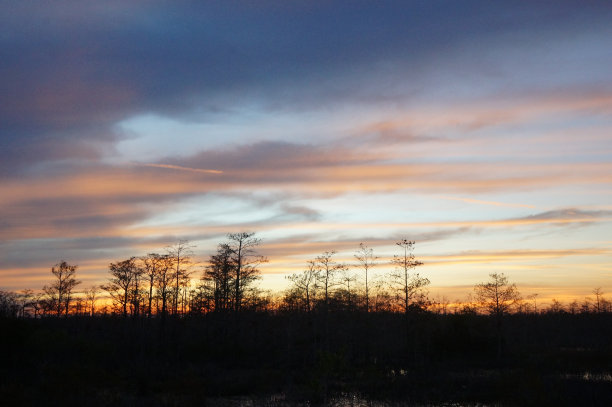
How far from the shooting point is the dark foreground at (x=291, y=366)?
25281mm

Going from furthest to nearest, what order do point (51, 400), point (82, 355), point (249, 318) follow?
point (249, 318)
point (82, 355)
point (51, 400)

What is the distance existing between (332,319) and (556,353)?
2794 cm

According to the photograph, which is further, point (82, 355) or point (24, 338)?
point (82, 355)

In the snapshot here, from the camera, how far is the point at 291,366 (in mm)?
46812

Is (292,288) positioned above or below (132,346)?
above

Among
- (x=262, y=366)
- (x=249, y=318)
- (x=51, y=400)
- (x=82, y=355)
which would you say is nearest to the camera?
(x=51, y=400)

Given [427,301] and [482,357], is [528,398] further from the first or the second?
[482,357]

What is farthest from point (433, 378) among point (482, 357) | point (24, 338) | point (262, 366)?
point (24, 338)

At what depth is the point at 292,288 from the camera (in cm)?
6544

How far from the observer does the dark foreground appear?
25281mm

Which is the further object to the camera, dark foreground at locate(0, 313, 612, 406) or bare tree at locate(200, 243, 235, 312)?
bare tree at locate(200, 243, 235, 312)

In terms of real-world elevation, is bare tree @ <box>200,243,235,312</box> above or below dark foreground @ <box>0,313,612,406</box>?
above

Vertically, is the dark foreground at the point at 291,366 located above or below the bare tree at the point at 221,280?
below

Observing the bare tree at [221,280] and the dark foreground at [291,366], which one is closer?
the dark foreground at [291,366]
